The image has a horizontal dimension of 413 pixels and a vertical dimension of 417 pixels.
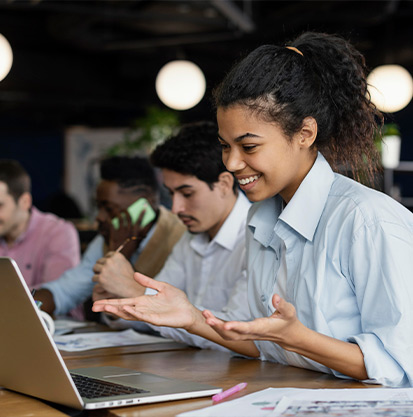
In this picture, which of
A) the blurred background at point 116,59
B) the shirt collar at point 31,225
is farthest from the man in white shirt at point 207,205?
the blurred background at point 116,59

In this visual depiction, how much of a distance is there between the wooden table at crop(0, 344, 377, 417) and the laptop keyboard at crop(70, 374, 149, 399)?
4 centimetres

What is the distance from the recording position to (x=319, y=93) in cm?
154

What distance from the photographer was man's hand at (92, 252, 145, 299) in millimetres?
2244

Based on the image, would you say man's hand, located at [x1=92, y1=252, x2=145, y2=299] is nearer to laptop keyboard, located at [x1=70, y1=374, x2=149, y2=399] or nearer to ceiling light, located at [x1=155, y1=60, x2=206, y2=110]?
laptop keyboard, located at [x1=70, y1=374, x2=149, y2=399]

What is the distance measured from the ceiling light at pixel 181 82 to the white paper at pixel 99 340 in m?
4.96

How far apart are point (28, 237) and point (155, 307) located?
2276mm

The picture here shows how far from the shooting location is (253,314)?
1.73 metres

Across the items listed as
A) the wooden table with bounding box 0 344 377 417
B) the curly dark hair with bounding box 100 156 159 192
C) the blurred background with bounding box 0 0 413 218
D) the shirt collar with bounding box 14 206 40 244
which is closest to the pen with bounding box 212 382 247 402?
the wooden table with bounding box 0 344 377 417

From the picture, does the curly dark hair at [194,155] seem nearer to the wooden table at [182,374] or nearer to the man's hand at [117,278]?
the man's hand at [117,278]

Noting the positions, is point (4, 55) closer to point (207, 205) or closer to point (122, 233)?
point (122, 233)

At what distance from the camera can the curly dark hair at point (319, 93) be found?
1.50 m

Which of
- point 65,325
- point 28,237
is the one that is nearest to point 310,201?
point 65,325

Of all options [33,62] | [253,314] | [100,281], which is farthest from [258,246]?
[33,62]

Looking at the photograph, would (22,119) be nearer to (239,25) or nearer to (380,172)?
(239,25)
